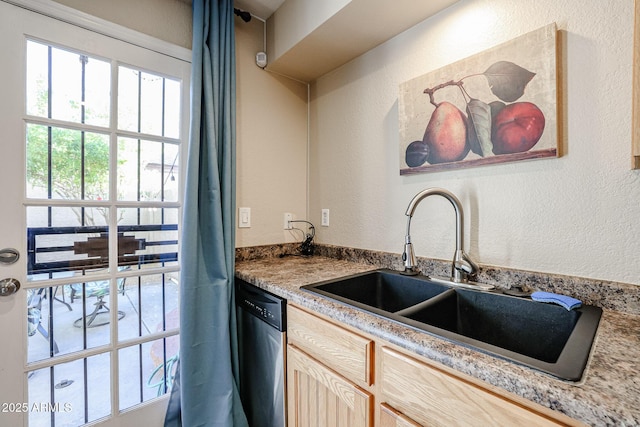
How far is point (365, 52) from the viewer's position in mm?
1612

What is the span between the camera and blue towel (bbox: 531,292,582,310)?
0.85 m

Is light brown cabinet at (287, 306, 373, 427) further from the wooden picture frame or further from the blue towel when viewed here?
the wooden picture frame

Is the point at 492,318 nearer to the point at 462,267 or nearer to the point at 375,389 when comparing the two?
the point at 462,267

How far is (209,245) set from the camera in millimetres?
1419

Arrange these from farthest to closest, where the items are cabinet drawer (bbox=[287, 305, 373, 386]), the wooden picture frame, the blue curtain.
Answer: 1. the blue curtain
2. cabinet drawer (bbox=[287, 305, 373, 386])
3. the wooden picture frame

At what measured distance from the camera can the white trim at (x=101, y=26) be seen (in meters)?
1.14

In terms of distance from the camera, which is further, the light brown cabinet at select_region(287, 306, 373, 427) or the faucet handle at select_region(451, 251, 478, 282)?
the faucet handle at select_region(451, 251, 478, 282)

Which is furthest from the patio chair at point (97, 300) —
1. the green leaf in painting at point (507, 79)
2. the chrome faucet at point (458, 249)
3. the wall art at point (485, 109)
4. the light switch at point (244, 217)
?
the green leaf in painting at point (507, 79)

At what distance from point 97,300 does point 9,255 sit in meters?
0.36

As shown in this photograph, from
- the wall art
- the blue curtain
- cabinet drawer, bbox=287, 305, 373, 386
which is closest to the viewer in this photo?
cabinet drawer, bbox=287, 305, 373, 386

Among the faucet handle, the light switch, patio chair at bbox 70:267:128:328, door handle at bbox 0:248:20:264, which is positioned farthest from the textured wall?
the faucet handle

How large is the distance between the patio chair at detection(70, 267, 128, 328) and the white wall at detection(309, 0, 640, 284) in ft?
4.10

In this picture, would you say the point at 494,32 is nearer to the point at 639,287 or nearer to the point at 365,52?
the point at 365,52

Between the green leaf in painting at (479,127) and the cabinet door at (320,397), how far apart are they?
3.29 ft
